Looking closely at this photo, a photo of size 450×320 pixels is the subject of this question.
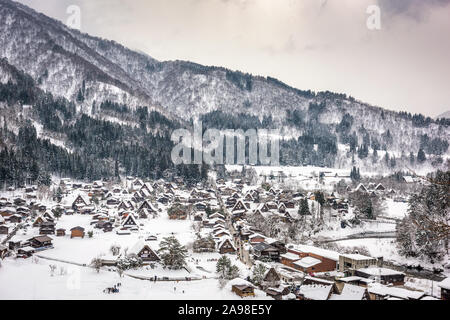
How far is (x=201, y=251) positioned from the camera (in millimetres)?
33250

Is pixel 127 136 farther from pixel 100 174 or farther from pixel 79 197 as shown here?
pixel 79 197

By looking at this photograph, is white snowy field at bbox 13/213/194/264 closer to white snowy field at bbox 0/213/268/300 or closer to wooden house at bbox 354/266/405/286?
white snowy field at bbox 0/213/268/300

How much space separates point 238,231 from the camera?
41.7 m

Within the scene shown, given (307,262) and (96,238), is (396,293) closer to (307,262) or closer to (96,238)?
(307,262)

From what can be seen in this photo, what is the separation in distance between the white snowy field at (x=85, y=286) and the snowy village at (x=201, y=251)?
0.07 meters

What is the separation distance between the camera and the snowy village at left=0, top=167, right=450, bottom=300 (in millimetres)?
22250

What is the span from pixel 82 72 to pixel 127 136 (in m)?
69.3

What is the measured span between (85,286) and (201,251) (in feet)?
43.7

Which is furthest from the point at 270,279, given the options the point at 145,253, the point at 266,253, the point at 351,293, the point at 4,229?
the point at 4,229

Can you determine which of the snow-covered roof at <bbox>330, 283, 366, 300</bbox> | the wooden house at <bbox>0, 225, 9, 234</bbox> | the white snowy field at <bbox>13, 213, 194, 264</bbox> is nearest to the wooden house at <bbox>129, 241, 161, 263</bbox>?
the white snowy field at <bbox>13, 213, 194, 264</bbox>

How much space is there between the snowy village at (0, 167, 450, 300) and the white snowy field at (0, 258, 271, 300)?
7 centimetres

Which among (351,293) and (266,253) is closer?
(351,293)
